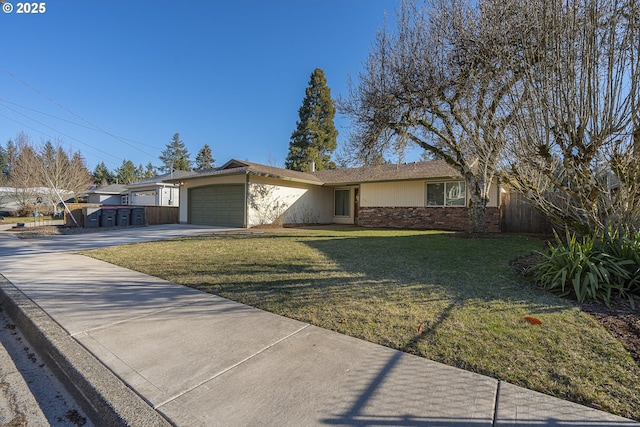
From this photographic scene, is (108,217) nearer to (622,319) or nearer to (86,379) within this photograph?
(86,379)

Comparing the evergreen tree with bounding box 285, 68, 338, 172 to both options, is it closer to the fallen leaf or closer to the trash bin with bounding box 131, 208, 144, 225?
the trash bin with bounding box 131, 208, 144, 225

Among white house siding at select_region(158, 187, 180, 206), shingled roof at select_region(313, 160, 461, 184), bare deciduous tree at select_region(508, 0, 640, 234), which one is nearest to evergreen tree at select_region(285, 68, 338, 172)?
white house siding at select_region(158, 187, 180, 206)

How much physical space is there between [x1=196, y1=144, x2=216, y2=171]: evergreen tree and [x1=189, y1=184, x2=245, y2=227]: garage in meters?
43.5

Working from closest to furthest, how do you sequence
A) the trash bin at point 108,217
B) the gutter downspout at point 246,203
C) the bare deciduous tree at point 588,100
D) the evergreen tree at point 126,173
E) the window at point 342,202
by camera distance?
1. the bare deciduous tree at point 588,100
2. the gutter downspout at point 246,203
3. the trash bin at point 108,217
4. the window at point 342,202
5. the evergreen tree at point 126,173

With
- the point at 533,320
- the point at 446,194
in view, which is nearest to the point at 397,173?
the point at 446,194

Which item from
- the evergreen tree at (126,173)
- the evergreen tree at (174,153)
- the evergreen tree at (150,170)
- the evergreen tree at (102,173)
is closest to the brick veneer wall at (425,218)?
the evergreen tree at (174,153)

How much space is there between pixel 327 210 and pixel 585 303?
16002 millimetres

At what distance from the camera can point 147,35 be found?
1566 cm

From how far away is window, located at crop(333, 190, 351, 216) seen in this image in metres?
18.9

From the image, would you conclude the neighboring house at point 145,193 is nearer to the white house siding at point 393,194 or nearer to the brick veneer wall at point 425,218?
the white house siding at point 393,194

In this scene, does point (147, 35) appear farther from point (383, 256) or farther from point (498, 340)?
point (498, 340)

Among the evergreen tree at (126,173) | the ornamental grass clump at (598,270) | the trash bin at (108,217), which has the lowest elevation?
the ornamental grass clump at (598,270)

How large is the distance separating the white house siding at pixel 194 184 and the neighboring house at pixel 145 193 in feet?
16.0

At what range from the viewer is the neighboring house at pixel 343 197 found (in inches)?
566
